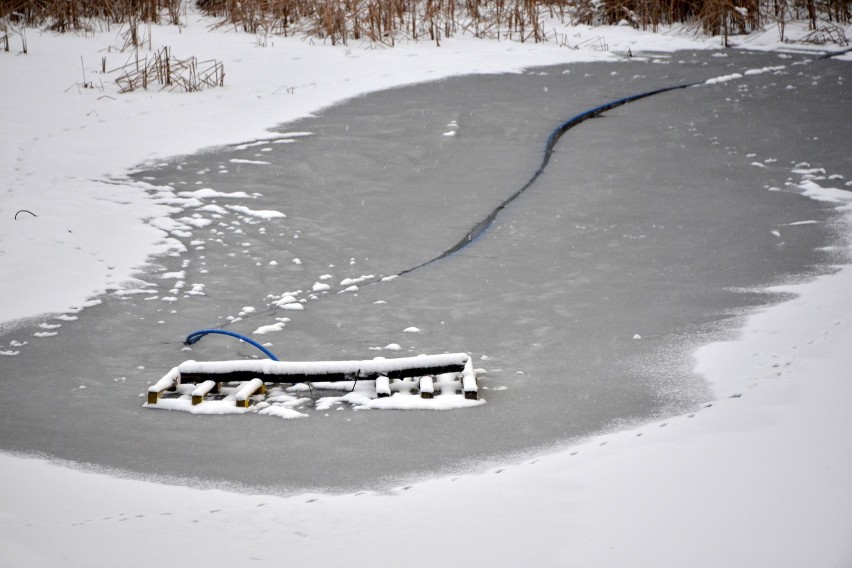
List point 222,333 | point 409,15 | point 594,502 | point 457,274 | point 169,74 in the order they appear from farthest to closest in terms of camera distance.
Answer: point 409,15 → point 169,74 → point 457,274 → point 222,333 → point 594,502

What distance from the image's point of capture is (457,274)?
4.61 meters

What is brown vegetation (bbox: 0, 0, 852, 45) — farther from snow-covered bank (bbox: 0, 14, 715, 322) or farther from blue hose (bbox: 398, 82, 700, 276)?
blue hose (bbox: 398, 82, 700, 276)

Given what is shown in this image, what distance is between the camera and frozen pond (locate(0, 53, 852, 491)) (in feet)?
9.87

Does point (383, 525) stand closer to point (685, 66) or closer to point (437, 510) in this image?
point (437, 510)

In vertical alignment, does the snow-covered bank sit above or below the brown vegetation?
below

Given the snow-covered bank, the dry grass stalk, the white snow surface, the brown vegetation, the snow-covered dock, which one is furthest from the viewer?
the brown vegetation

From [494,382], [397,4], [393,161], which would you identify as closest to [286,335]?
[494,382]

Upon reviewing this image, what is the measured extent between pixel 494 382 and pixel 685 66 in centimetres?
756

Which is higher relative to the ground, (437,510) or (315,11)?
(315,11)

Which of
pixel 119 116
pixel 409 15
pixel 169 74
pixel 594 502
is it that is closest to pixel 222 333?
pixel 594 502

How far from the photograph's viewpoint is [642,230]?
5.08 metres

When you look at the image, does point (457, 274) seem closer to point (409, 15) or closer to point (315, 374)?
point (315, 374)

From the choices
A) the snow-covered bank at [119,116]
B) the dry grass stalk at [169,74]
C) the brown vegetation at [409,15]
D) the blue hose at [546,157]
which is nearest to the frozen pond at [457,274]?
the blue hose at [546,157]

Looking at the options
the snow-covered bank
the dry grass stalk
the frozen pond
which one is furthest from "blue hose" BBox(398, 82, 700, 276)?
the dry grass stalk
